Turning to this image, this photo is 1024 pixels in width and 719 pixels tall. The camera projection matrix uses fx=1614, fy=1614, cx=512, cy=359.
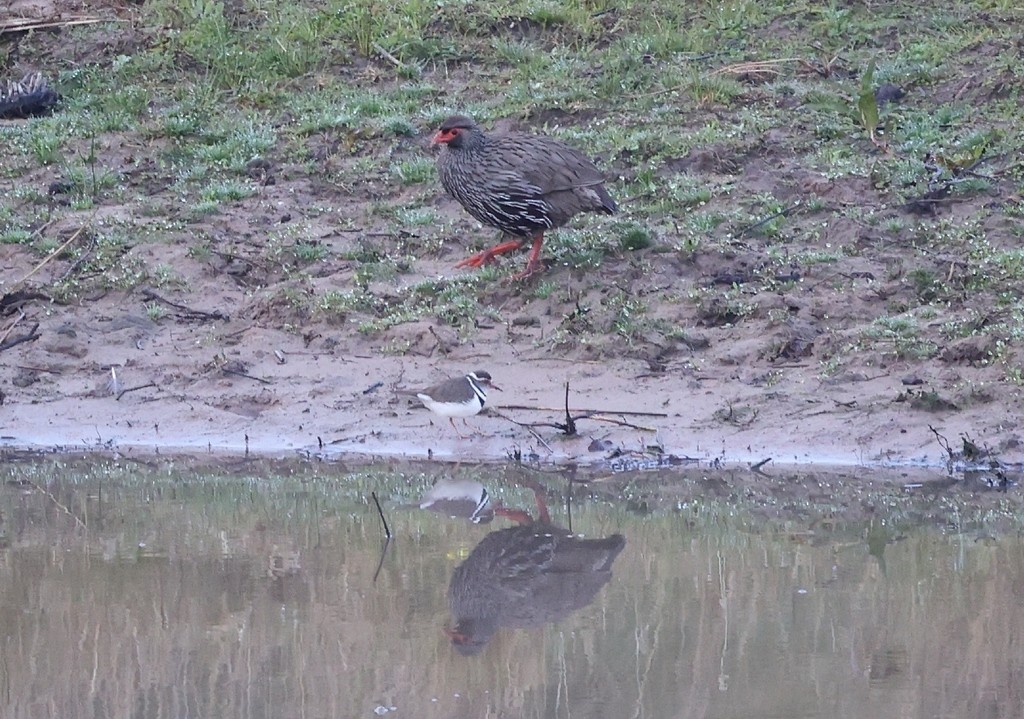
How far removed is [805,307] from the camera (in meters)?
9.21

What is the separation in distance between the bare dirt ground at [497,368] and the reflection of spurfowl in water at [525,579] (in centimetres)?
150

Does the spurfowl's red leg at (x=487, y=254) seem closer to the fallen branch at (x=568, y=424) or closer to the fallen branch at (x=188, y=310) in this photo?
the fallen branch at (x=188, y=310)

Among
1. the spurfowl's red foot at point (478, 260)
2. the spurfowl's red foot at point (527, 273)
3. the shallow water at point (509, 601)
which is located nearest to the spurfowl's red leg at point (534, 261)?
the spurfowl's red foot at point (527, 273)

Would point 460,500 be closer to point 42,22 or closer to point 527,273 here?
point 527,273

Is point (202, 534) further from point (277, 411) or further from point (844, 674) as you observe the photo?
point (844, 674)

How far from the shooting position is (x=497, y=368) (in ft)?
29.6

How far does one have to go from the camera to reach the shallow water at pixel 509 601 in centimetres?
498

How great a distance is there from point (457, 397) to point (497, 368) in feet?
3.03

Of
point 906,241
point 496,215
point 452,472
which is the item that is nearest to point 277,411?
point 452,472

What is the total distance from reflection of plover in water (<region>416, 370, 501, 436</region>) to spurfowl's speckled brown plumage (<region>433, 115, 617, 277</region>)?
1712 millimetres

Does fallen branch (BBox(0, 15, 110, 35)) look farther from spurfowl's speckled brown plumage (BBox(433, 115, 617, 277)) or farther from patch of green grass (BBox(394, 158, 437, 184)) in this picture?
spurfowl's speckled brown plumage (BBox(433, 115, 617, 277))

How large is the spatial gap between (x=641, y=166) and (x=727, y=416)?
3.11m

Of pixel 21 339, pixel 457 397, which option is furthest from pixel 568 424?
pixel 21 339

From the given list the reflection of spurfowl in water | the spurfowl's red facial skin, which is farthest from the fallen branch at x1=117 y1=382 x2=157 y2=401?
the reflection of spurfowl in water
